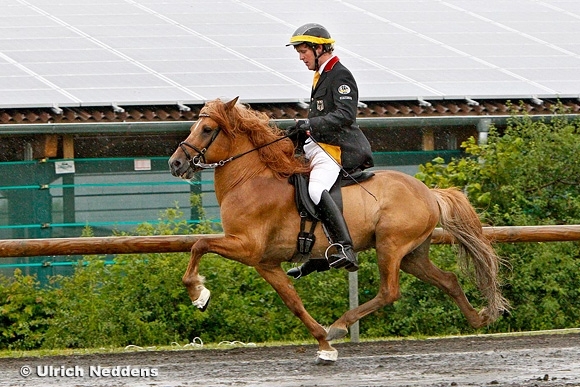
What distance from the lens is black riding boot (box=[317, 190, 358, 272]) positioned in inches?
312

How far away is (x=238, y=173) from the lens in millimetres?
8055

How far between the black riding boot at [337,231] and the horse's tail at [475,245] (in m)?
1.07

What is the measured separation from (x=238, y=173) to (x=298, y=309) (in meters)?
1.12

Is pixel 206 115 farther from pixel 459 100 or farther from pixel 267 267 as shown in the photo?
pixel 459 100

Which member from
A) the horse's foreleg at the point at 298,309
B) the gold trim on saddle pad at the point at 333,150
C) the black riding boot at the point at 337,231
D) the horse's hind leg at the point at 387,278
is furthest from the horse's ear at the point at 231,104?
the horse's hind leg at the point at 387,278

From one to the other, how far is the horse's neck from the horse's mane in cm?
5

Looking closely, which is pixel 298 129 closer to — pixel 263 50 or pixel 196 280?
pixel 196 280

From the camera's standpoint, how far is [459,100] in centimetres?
1441

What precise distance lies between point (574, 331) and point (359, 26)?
8763 mm

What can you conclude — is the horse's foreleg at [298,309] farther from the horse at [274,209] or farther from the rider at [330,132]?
the rider at [330,132]

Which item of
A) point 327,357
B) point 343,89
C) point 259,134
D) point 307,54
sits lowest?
point 327,357

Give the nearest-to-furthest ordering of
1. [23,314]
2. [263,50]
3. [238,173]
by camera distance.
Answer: [238,173] < [23,314] < [263,50]

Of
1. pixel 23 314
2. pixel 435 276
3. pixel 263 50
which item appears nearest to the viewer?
pixel 435 276

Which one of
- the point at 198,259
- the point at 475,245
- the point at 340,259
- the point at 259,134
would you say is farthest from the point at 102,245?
the point at 475,245
